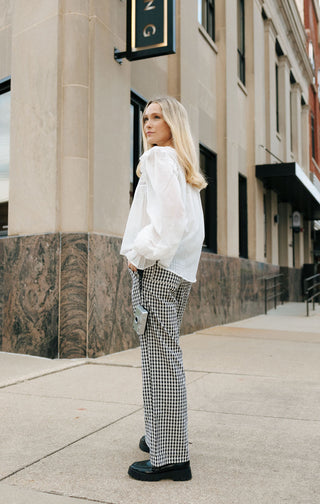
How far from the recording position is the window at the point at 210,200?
444 inches

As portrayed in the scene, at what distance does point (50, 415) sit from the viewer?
3910 millimetres

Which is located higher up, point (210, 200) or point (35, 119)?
point (35, 119)

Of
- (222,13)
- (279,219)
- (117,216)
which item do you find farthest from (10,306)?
(279,219)

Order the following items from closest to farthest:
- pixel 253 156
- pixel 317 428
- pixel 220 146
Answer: pixel 317 428 → pixel 220 146 → pixel 253 156

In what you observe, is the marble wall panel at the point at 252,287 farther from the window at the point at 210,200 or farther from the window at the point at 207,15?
the window at the point at 207,15

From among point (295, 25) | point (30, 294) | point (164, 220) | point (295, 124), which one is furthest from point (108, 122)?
point (295, 124)

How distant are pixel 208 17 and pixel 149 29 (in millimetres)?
5422

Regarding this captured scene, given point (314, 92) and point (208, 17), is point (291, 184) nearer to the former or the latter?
point (208, 17)

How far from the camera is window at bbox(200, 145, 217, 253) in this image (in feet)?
37.0

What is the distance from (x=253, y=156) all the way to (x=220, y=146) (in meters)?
2.90

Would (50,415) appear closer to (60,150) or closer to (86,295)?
(86,295)

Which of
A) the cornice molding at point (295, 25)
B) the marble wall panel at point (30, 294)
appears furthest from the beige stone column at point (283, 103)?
the marble wall panel at point (30, 294)

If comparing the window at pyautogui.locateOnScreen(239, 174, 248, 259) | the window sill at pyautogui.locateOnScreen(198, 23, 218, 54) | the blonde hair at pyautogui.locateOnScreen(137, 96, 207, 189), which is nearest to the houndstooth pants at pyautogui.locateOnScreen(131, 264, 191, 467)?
the blonde hair at pyautogui.locateOnScreen(137, 96, 207, 189)

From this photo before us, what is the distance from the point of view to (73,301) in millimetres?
6215
